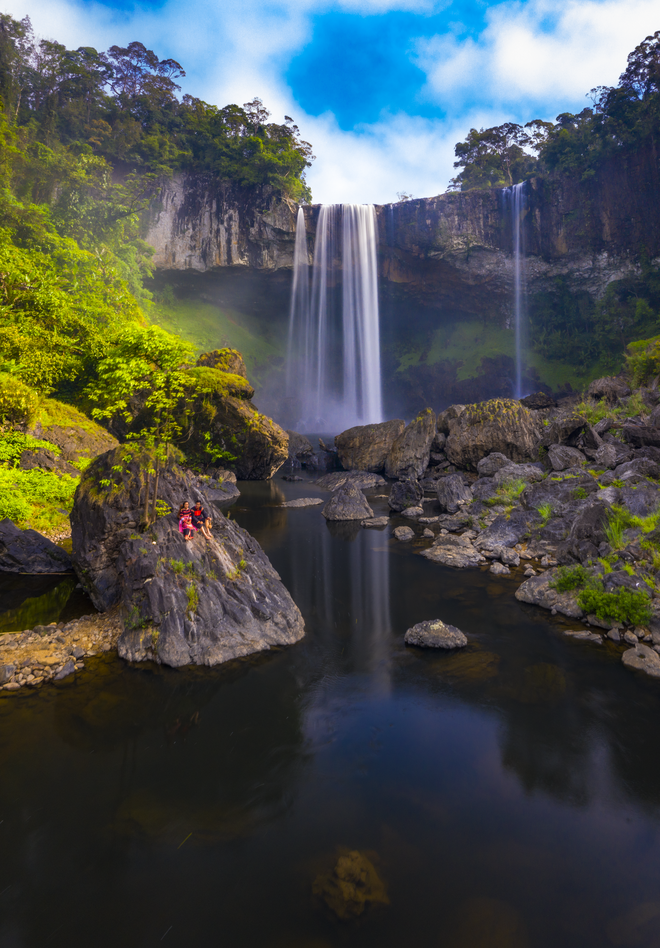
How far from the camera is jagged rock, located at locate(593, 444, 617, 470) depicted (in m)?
18.2

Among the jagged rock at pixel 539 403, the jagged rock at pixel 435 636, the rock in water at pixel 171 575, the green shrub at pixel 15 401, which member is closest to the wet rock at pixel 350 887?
the rock in water at pixel 171 575

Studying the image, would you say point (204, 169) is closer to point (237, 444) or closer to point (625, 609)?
point (237, 444)

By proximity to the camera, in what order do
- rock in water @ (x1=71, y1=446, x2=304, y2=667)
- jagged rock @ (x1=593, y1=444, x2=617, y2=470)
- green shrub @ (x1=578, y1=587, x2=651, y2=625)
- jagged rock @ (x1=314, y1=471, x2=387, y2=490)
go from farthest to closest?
1. jagged rock @ (x1=314, y1=471, x2=387, y2=490)
2. jagged rock @ (x1=593, y1=444, x2=617, y2=470)
3. green shrub @ (x1=578, y1=587, x2=651, y2=625)
4. rock in water @ (x1=71, y1=446, x2=304, y2=667)

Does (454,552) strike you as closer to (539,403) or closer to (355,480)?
(355,480)

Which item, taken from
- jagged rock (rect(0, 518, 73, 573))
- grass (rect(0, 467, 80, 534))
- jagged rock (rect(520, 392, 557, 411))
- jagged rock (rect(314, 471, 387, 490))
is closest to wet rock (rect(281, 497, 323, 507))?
jagged rock (rect(314, 471, 387, 490))

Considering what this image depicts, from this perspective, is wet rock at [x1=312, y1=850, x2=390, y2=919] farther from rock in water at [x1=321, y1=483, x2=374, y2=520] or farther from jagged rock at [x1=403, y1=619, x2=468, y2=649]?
rock in water at [x1=321, y1=483, x2=374, y2=520]

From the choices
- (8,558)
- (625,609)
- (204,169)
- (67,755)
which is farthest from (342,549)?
(204,169)

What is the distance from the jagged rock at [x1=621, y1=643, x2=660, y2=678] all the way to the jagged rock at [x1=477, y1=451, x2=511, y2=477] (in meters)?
16.7

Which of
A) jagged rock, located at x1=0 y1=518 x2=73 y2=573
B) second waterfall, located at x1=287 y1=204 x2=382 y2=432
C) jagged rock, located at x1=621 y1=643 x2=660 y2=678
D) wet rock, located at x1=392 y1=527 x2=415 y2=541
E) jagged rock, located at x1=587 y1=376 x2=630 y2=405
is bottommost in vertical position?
jagged rock, located at x1=621 y1=643 x2=660 y2=678

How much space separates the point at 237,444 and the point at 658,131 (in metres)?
49.0

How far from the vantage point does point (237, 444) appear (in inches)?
1185

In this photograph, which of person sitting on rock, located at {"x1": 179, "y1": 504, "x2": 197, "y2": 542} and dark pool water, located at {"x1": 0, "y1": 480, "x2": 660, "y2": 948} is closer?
dark pool water, located at {"x1": 0, "y1": 480, "x2": 660, "y2": 948}

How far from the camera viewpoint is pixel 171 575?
920 cm

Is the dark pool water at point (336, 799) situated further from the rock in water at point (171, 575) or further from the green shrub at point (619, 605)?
the green shrub at point (619, 605)
